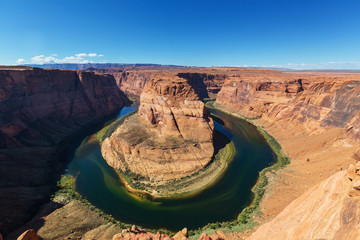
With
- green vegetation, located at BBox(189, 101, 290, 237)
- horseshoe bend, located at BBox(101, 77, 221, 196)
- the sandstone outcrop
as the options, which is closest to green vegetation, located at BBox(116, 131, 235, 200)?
horseshoe bend, located at BBox(101, 77, 221, 196)

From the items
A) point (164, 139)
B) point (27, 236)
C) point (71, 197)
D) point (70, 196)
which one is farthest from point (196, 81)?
point (27, 236)

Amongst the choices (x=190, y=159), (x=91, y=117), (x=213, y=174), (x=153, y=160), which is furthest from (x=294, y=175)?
(x=91, y=117)

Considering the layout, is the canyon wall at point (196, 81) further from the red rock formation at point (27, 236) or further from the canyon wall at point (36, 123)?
the red rock formation at point (27, 236)

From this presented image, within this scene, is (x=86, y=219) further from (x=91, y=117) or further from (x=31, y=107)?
(x=91, y=117)

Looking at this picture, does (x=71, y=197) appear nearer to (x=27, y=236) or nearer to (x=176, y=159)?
(x=27, y=236)

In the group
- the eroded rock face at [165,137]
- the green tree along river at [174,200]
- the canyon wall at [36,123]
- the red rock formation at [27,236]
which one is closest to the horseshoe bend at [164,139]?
the eroded rock face at [165,137]
